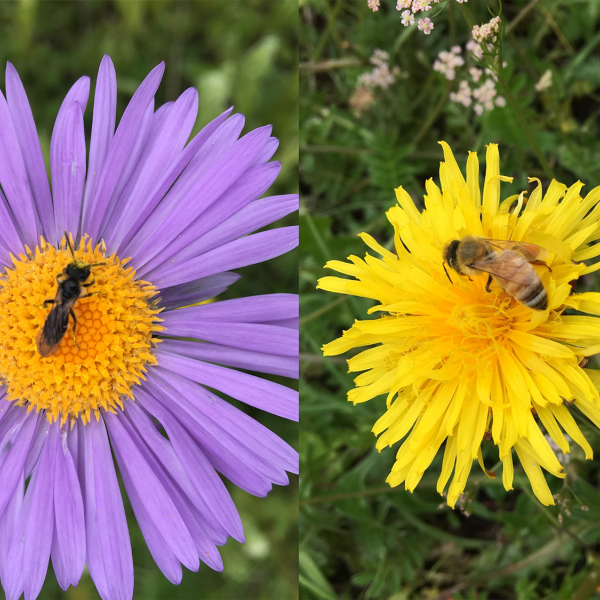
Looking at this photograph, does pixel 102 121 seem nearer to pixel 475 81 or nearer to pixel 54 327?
pixel 54 327

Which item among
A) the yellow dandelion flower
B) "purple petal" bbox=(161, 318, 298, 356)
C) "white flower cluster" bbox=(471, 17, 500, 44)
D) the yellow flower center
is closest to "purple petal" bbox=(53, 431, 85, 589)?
the yellow flower center

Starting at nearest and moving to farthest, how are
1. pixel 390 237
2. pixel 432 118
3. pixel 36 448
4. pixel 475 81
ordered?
pixel 36 448, pixel 475 81, pixel 432 118, pixel 390 237

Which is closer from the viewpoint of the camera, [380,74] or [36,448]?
[36,448]

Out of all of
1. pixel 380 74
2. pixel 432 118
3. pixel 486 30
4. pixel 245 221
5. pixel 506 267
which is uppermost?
pixel 380 74

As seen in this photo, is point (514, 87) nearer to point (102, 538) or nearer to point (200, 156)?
point (200, 156)

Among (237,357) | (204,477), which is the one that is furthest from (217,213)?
(204,477)

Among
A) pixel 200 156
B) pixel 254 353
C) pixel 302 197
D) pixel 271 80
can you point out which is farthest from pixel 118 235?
pixel 271 80
